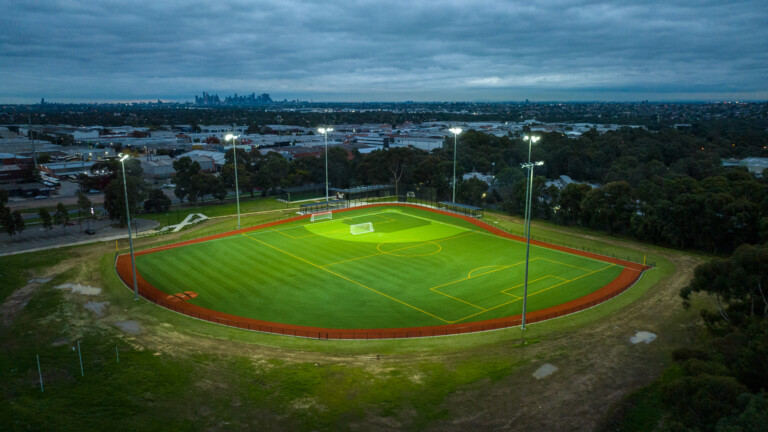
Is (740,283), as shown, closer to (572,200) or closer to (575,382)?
(575,382)

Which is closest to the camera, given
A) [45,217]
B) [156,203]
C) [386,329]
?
[386,329]

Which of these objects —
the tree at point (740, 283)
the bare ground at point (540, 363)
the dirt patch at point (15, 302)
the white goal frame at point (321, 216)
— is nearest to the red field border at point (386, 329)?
the bare ground at point (540, 363)

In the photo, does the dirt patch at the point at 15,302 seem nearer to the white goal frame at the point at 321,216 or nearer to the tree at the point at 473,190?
the white goal frame at the point at 321,216

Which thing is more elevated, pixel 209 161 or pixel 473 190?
pixel 209 161

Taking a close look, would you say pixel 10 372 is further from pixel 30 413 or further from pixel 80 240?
pixel 80 240

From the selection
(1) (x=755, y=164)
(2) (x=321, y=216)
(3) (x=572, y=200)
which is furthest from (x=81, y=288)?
(1) (x=755, y=164)

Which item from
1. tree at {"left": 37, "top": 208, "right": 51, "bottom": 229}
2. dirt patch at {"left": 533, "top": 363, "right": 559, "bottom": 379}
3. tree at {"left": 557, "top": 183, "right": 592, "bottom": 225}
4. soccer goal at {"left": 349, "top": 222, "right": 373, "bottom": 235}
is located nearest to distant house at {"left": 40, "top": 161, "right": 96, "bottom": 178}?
tree at {"left": 37, "top": 208, "right": 51, "bottom": 229}
